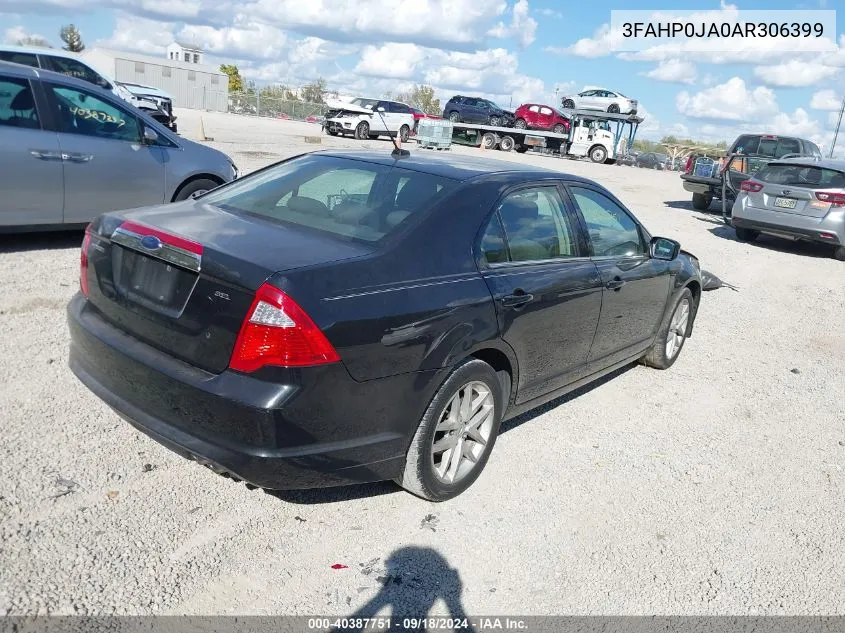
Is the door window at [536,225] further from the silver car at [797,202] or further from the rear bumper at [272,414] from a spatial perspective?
the silver car at [797,202]

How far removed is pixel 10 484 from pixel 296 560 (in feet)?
4.54

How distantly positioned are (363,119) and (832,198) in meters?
21.5

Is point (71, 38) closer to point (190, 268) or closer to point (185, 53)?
point (185, 53)

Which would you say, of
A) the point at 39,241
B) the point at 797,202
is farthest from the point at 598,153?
the point at 39,241

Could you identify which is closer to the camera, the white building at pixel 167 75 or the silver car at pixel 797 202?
the silver car at pixel 797 202

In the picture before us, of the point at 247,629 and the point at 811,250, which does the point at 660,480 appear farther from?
the point at 811,250

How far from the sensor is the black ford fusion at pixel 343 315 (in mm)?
2846

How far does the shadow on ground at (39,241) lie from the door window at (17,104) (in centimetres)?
121

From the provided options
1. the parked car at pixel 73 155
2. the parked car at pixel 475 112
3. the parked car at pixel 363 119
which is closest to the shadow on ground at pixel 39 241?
the parked car at pixel 73 155

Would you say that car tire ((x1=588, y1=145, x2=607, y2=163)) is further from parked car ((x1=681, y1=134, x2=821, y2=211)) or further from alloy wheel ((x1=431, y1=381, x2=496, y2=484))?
alloy wheel ((x1=431, y1=381, x2=496, y2=484))

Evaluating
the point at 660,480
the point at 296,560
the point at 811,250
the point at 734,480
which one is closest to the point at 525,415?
the point at 660,480

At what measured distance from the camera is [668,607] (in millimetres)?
3080

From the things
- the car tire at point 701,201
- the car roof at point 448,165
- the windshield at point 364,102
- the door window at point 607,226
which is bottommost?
the car tire at point 701,201

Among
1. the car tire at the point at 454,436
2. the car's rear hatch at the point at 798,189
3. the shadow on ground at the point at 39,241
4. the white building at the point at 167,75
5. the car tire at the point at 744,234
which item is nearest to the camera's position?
the car tire at the point at 454,436
